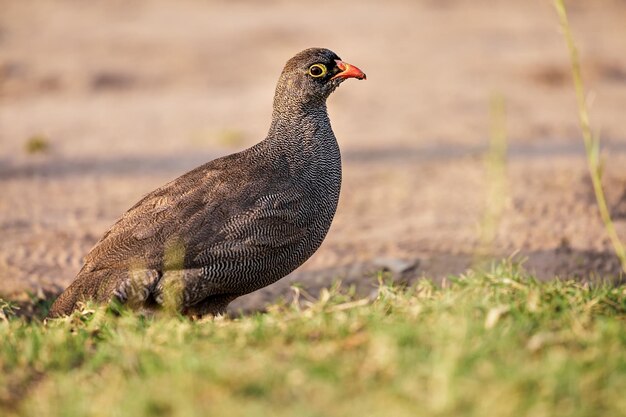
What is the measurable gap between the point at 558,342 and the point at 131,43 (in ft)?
56.3

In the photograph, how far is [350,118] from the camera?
14203 millimetres

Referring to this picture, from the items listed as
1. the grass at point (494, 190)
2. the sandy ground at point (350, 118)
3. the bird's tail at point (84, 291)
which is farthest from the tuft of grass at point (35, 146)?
the bird's tail at point (84, 291)

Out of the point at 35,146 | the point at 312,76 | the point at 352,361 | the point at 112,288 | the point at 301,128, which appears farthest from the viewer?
the point at 35,146

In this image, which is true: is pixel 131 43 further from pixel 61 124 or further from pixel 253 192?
pixel 253 192

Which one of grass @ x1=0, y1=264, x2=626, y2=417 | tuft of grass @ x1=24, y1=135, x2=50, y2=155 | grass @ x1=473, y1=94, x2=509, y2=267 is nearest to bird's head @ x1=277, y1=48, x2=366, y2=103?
grass @ x1=473, y1=94, x2=509, y2=267

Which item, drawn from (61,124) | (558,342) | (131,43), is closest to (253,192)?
(558,342)

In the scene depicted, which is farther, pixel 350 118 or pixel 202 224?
pixel 350 118

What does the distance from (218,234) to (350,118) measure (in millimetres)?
8767

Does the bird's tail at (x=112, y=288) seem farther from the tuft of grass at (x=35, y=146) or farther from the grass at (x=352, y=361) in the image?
the tuft of grass at (x=35, y=146)

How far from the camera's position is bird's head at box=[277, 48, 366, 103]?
625 cm

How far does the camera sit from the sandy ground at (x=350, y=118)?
321 inches

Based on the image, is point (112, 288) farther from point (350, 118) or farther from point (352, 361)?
point (350, 118)

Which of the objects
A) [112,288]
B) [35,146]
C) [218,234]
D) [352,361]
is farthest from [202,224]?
[35,146]

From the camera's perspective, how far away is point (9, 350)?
425 centimetres
